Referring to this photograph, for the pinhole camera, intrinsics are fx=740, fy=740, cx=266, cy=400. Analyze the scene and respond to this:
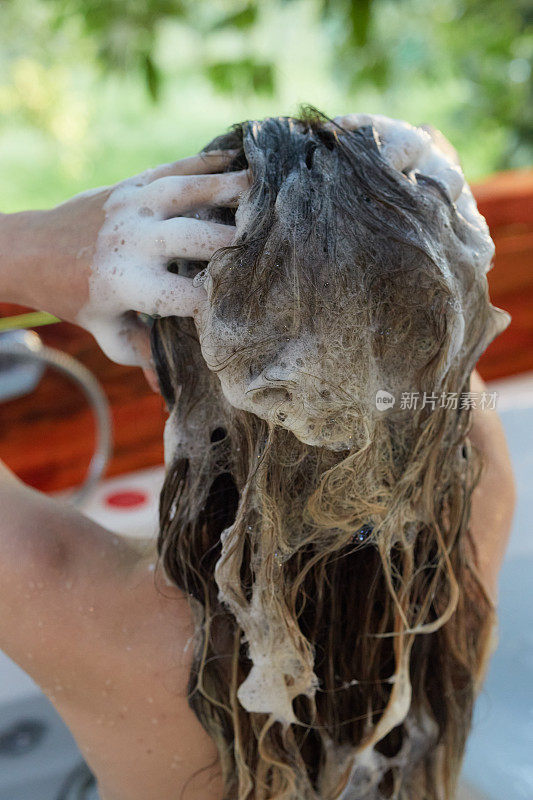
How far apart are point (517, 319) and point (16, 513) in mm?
1731

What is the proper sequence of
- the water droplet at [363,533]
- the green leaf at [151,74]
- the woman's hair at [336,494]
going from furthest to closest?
the green leaf at [151,74] < the water droplet at [363,533] < the woman's hair at [336,494]

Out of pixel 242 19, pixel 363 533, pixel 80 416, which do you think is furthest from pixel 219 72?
pixel 363 533

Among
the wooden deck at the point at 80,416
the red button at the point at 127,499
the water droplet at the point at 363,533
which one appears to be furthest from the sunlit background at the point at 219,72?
the water droplet at the point at 363,533

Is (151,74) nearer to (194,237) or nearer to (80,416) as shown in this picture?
(80,416)

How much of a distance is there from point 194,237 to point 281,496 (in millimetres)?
226

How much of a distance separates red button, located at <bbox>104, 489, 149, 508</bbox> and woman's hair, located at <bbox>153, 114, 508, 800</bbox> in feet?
2.77

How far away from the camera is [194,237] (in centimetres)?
59

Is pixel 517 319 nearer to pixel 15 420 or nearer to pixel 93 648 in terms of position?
pixel 15 420

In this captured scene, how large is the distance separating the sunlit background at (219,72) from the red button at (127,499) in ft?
2.99

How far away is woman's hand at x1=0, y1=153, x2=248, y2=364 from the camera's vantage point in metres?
0.61

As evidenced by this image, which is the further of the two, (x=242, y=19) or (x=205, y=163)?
(x=242, y=19)

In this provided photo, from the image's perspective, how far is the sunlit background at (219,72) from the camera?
6.48 feet

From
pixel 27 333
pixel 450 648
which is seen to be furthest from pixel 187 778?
pixel 27 333

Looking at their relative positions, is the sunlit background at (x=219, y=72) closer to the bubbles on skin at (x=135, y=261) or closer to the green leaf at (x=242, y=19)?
the green leaf at (x=242, y=19)
